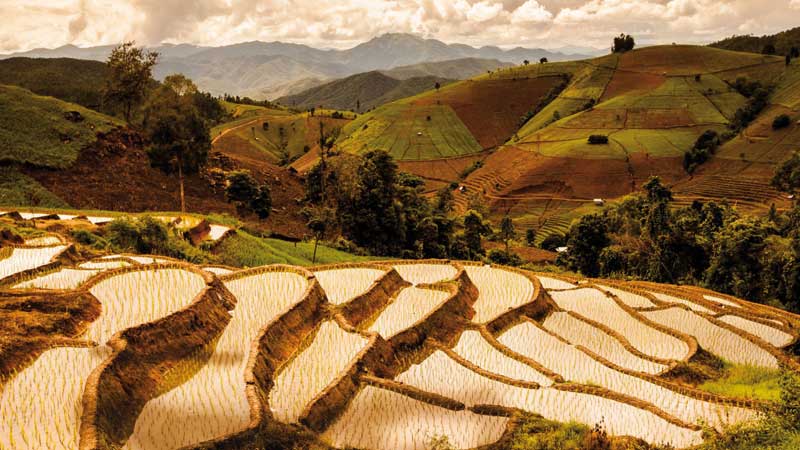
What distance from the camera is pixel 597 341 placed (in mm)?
20250

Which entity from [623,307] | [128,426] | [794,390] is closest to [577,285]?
[623,307]

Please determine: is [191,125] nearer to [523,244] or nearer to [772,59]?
[523,244]

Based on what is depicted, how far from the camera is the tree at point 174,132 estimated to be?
38375 millimetres

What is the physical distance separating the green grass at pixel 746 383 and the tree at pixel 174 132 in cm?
3418

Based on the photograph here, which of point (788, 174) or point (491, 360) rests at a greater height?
point (788, 174)

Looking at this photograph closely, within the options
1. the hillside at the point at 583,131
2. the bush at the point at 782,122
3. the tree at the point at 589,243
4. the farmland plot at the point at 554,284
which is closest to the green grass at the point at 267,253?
the farmland plot at the point at 554,284

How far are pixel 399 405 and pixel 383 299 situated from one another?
26.3 ft

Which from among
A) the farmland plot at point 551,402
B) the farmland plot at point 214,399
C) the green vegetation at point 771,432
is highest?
the green vegetation at point 771,432

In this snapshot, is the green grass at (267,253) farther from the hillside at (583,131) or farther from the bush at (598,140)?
the bush at (598,140)

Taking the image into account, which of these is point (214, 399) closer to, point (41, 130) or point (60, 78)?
point (41, 130)

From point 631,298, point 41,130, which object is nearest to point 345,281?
point 631,298

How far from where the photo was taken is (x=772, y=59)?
136000 mm

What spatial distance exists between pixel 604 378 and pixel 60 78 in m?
129

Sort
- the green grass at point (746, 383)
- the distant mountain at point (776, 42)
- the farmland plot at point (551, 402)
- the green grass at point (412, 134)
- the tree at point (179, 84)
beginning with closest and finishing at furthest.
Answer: the farmland plot at point (551, 402) → the green grass at point (746, 383) → the tree at point (179, 84) → the green grass at point (412, 134) → the distant mountain at point (776, 42)
